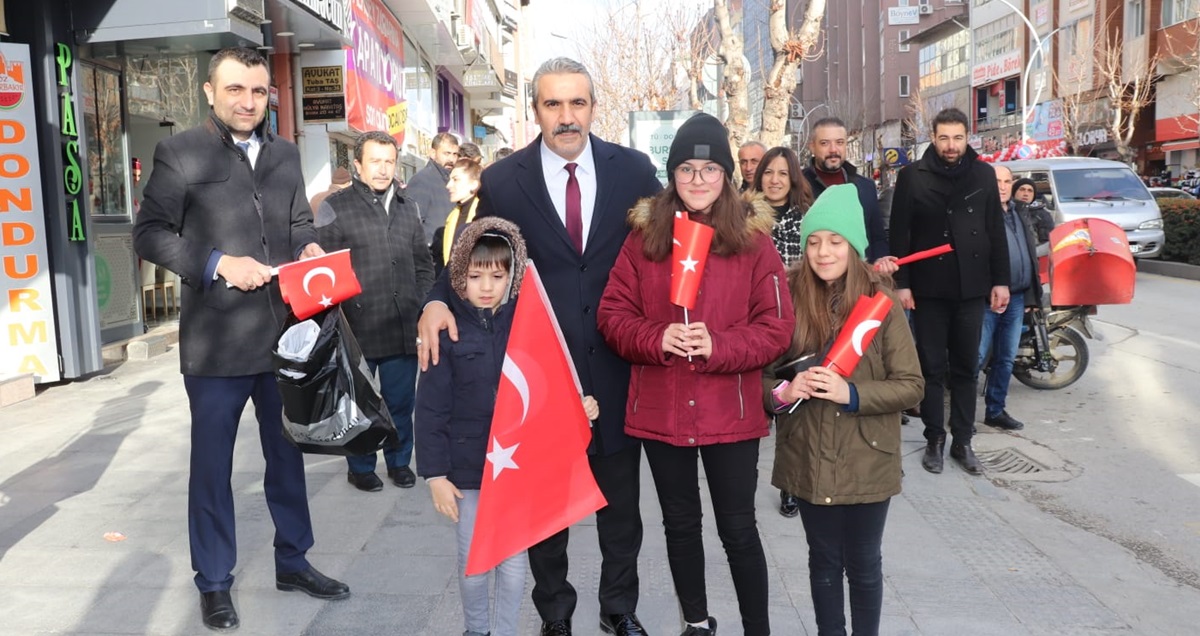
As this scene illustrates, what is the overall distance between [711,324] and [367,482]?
314 cm

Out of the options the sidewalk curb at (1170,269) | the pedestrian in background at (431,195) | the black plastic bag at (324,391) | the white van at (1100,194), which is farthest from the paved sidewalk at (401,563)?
the sidewalk curb at (1170,269)

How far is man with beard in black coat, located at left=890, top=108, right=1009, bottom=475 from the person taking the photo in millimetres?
6207

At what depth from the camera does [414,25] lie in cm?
2166

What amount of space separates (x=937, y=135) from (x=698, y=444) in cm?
353

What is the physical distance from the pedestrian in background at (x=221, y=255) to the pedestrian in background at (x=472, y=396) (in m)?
0.74

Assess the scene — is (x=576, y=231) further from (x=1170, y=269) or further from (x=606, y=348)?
(x=1170, y=269)

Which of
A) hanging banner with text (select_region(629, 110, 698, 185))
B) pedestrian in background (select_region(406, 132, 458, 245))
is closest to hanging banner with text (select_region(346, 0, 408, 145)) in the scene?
hanging banner with text (select_region(629, 110, 698, 185))

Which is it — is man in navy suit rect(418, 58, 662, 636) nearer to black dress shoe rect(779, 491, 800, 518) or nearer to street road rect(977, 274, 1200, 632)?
black dress shoe rect(779, 491, 800, 518)

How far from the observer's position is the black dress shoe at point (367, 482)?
19.6ft

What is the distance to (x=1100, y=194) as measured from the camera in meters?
18.6

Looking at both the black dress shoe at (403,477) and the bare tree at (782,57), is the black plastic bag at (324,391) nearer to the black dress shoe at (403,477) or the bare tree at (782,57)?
the black dress shoe at (403,477)

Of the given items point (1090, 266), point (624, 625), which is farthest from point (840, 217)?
point (1090, 266)

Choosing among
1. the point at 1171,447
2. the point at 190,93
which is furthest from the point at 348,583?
the point at 190,93

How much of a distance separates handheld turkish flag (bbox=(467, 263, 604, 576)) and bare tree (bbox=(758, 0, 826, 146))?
13.3 m
